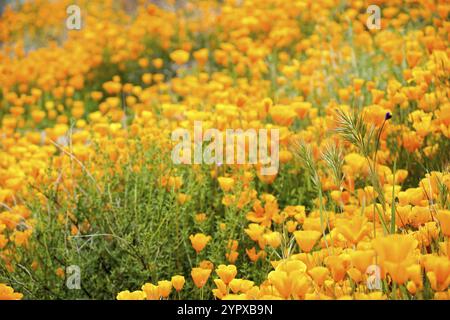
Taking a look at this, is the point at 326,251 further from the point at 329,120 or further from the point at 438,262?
the point at 329,120

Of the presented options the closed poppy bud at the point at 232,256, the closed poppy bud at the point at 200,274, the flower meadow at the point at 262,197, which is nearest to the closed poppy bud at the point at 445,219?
the flower meadow at the point at 262,197

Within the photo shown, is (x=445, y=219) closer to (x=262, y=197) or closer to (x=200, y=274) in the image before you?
(x=200, y=274)

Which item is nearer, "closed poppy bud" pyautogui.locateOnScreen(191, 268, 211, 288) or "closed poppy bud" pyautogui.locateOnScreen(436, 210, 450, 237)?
"closed poppy bud" pyautogui.locateOnScreen(436, 210, 450, 237)

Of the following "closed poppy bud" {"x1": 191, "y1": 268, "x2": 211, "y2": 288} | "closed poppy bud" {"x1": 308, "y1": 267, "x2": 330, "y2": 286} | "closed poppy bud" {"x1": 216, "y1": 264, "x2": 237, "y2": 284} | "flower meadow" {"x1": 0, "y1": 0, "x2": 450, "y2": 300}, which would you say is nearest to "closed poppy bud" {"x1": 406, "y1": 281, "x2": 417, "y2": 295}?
"flower meadow" {"x1": 0, "y1": 0, "x2": 450, "y2": 300}

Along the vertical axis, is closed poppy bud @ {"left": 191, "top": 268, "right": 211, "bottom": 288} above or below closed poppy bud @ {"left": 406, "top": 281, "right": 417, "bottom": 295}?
below

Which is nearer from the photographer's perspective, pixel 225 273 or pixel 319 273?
pixel 319 273

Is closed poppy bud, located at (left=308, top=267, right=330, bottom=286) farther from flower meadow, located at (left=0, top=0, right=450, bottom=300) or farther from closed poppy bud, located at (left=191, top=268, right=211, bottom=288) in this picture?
closed poppy bud, located at (left=191, top=268, right=211, bottom=288)

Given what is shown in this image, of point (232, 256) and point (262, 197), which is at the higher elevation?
point (262, 197)

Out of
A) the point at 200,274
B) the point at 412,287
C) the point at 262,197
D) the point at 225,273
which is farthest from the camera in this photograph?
the point at 262,197

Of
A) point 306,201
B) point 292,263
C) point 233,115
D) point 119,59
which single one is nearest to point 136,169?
point 233,115

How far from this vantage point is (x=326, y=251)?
2027 millimetres

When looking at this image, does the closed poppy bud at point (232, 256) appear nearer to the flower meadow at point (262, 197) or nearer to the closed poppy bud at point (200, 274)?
the flower meadow at point (262, 197)

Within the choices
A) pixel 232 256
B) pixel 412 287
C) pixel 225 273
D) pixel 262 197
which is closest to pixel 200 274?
pixel 225 273
